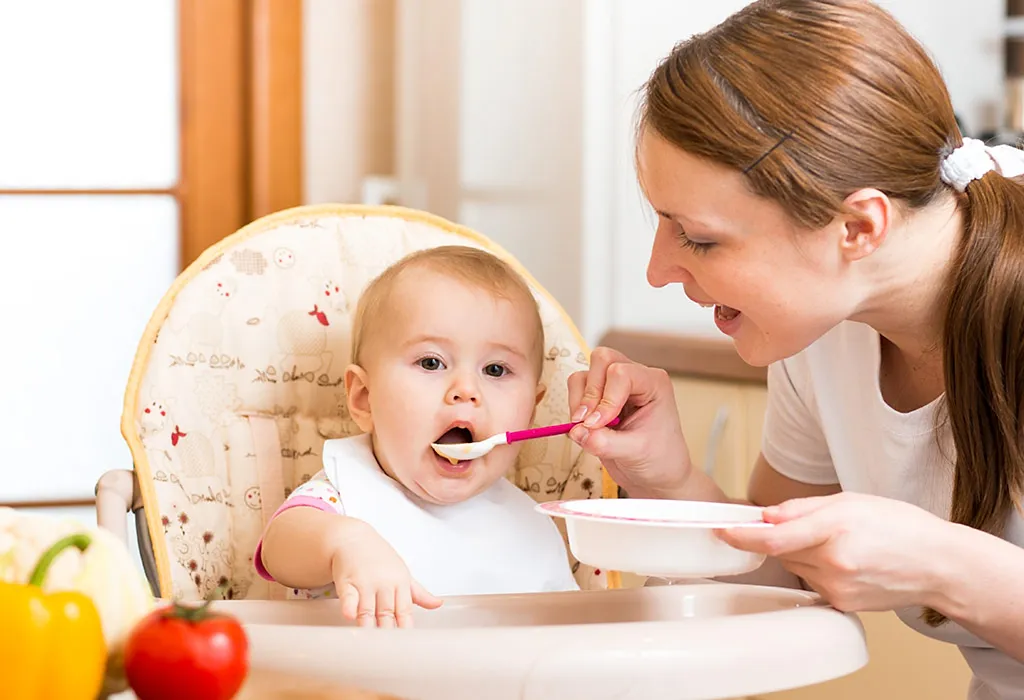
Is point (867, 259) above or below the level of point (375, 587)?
above

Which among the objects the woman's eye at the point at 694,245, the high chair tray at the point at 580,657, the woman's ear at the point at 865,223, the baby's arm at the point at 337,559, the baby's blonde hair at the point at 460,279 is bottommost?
the baby's arm at the point at 337,559

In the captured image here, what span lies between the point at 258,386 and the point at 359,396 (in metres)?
0.15

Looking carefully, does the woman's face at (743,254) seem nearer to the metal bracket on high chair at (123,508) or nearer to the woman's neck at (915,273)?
the woman's neck at (915,273)

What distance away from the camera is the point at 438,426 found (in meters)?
1.28

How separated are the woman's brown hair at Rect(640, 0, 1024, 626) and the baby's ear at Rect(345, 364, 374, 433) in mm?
398

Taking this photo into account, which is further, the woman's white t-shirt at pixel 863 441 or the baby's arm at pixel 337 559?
the woman's white t-shirt at pixel 863 441

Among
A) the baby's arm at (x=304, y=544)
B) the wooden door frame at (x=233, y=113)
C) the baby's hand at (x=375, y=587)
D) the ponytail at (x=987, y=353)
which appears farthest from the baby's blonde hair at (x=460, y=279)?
the wooden door frame at (x=233, y=113)

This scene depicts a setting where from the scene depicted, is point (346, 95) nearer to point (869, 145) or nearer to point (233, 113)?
point (233, 113)

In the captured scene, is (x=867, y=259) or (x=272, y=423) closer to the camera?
(x=867, y=259)

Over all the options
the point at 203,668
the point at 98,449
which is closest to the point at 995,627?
the point at 203,668

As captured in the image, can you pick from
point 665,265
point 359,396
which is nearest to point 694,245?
point 665,265

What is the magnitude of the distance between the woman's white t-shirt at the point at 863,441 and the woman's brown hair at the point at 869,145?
0.22 ft

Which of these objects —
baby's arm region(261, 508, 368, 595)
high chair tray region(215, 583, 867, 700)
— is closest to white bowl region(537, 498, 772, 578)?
high chair tray region(215, 583, 867, 700)

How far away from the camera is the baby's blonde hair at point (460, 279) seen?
1.34 m
